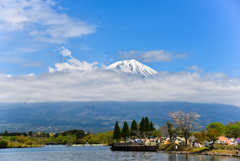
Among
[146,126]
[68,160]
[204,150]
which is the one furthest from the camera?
[146,126]

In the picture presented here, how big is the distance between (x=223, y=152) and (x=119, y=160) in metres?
25.3

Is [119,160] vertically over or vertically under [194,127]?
under

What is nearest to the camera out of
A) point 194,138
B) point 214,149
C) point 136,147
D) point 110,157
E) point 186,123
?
point 110,157

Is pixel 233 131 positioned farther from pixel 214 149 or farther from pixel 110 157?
pixel 110 157

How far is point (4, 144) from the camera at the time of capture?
160000 mm

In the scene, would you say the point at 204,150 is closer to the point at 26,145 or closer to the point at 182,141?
the point at 182,141

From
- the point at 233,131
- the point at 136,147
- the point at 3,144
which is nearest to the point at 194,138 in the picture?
the point at 136,147

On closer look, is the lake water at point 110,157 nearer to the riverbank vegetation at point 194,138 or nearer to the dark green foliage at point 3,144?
the riverbank vegetation at point 194,138

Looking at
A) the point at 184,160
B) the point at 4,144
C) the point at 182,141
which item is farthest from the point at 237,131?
the point at 4,144

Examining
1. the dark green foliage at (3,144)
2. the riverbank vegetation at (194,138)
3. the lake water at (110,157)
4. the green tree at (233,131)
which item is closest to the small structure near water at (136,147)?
the riverbank vegetation at (194,138)

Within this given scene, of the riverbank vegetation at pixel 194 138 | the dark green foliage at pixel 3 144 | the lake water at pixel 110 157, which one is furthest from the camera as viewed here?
the dark green foliage at pixel 3 144

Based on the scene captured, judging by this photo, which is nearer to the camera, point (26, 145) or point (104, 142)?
point (26, 145)

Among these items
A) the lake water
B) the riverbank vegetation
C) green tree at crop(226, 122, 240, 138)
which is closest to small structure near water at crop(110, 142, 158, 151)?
the riverbank vegetation

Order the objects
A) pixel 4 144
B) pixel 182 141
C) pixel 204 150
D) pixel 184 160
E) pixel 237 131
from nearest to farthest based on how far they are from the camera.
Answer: pixel 184 160
pixel 204 150
pixel 182 141
pixel 237 131
pixel 4 144
